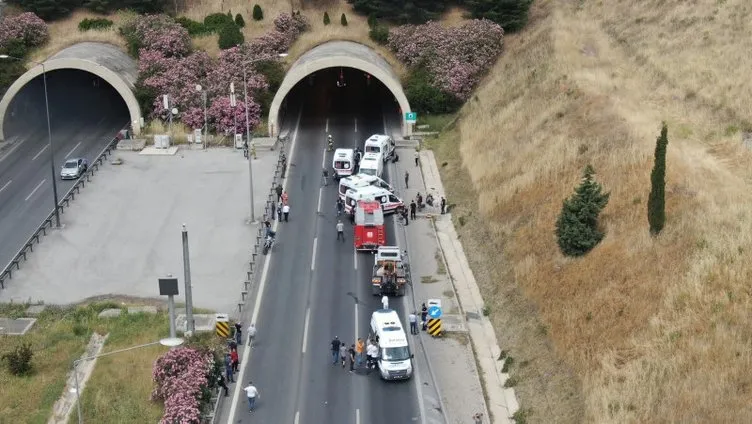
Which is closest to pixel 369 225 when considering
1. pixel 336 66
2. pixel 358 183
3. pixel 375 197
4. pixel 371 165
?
pixel 375 197

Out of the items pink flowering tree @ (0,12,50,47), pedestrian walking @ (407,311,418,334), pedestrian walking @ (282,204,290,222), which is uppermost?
pink flowering tree @ (0,12,50,47)

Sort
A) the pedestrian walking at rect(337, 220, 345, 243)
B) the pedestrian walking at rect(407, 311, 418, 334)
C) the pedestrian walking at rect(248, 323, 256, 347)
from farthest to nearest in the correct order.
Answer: the pedestrian walking at rect(337, 220, 345, 243), the pedestrian walking at rect(407, 311, 418, 334), the pedestrian walking at rect(248, 323, 256, 347)

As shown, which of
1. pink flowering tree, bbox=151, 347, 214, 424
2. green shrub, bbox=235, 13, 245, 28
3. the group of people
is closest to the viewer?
pink flowering tree, bbox=151, 347, 214, 424

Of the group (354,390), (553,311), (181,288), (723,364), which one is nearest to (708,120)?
(553,311)

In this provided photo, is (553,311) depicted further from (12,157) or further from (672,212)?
(12,157)

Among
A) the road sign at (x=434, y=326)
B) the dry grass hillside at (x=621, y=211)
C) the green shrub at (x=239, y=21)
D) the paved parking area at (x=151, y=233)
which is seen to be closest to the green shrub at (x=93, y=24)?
the green shrub at (x=239, y=21)

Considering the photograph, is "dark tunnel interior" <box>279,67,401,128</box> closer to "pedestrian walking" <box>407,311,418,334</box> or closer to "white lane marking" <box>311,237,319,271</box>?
"white lane marking" <box>311,237,319,271</box>

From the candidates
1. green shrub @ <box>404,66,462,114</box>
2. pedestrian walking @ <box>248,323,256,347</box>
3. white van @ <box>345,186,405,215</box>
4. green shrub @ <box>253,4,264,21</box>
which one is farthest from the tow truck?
green shrub @ <box>253,4,264,21</box>
